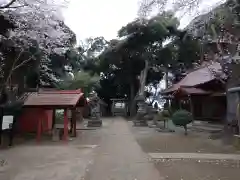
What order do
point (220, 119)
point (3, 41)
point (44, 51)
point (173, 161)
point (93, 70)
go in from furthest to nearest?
point (93, 70)
point (220, 119)
point (44, 51)
point (3, 41)
point (173, 161)

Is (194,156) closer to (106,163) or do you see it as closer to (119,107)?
(106,163)

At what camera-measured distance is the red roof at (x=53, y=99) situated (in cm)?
1745

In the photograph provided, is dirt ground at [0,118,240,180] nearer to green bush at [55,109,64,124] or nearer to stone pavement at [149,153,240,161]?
stone pavement at [149,153,240,161]

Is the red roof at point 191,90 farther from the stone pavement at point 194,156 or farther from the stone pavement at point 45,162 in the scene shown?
the stone pavement at point 194,156

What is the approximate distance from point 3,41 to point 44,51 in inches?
104

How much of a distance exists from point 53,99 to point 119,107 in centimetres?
4013

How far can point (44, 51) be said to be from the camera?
1886 centimetres

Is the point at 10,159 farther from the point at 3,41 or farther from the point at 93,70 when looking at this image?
the point at 93,70

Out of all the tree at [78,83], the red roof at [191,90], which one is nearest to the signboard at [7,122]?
the tree at [78,83]

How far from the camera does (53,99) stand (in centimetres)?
1794

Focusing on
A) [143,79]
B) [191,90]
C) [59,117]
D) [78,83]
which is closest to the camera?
[191,90]

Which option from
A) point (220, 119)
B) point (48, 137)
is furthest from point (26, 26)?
point (220, 119)

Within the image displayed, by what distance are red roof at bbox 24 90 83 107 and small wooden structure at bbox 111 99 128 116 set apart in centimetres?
3400

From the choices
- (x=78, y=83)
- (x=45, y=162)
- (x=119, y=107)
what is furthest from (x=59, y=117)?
(x=119, y=107)
